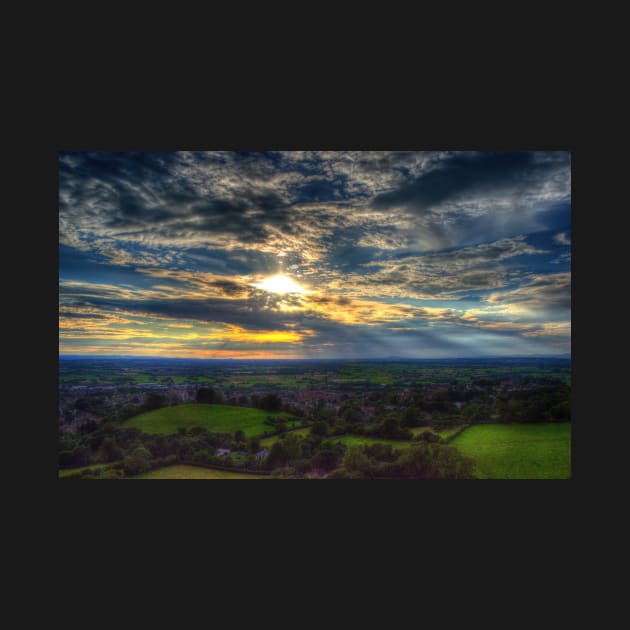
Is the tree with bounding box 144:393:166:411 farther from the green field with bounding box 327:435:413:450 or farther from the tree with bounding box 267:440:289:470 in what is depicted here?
the green field with bounding box 327:435:413:450

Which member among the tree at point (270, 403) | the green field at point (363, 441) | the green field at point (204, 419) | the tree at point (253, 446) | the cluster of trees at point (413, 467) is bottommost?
the cluster of trees at point (413, 467)

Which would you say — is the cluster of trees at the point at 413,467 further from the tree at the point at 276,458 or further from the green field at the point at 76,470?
the green field at the point at 76,470

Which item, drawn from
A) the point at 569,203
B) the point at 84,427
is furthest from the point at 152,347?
the point at 569,203

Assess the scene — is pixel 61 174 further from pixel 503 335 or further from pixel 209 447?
pixel 503 335


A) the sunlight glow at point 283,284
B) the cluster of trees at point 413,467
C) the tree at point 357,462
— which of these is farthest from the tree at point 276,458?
the sunlight glow at point 283,284

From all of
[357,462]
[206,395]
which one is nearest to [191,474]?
[206,395]

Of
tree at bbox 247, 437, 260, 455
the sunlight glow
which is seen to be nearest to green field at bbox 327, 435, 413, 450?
tree at bbox 247, 437, 260, 455
